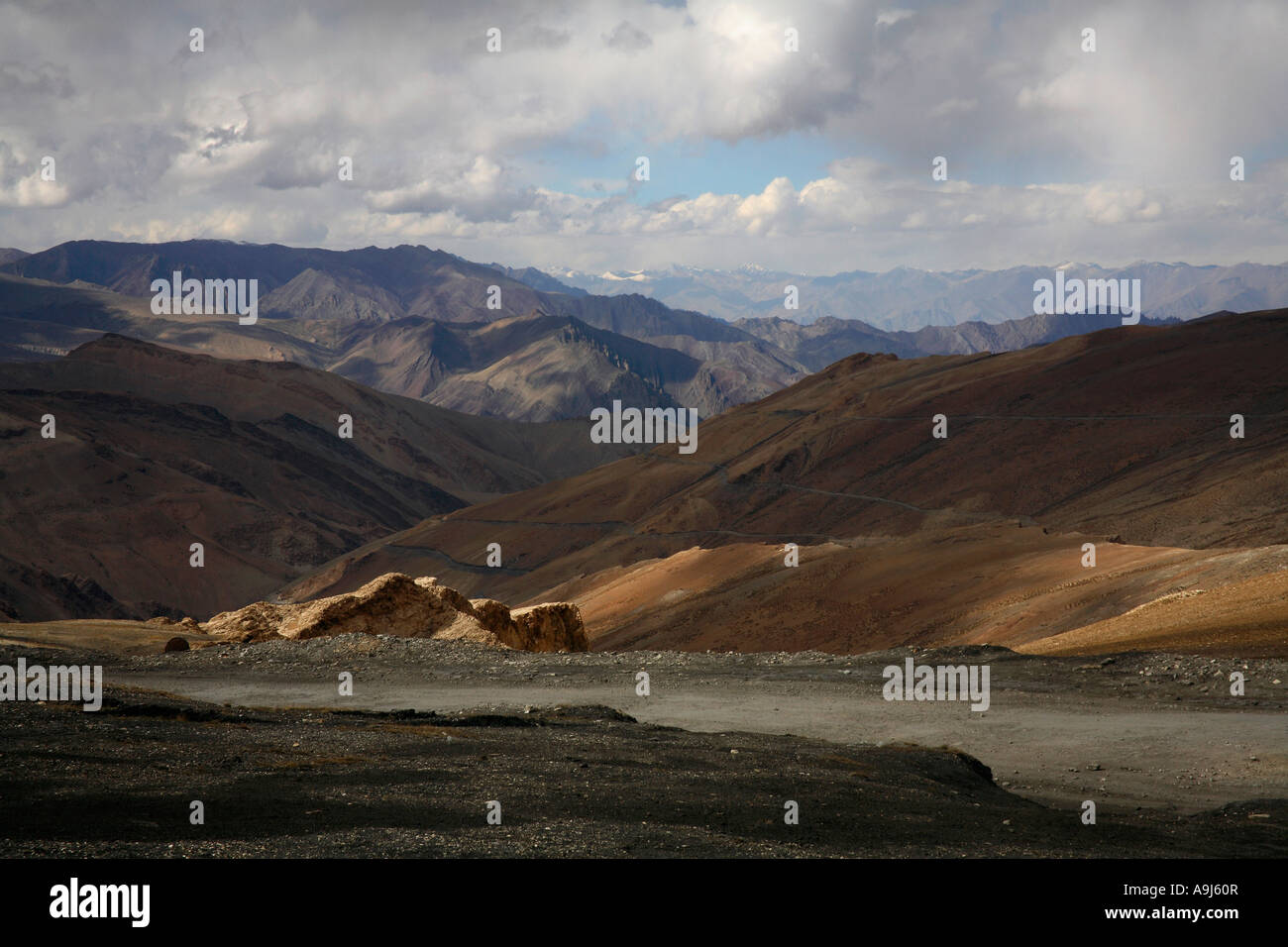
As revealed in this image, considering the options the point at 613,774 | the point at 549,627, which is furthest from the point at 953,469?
the point at 613,774

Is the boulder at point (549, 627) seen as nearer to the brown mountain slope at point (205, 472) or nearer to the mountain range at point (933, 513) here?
the mountain range at point (933, 513)

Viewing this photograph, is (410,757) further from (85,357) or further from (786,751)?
(85,357)

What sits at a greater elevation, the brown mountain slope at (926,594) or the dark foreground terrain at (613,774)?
the brown mountain slope at (926,594)

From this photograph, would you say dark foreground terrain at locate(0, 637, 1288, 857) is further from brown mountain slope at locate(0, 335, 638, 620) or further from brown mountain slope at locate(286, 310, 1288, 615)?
brown mountain slope at locate(0, 335, 638, 620)

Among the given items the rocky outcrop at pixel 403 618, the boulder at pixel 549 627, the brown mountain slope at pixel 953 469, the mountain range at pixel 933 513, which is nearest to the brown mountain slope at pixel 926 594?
the mountain range at pixel 933 513

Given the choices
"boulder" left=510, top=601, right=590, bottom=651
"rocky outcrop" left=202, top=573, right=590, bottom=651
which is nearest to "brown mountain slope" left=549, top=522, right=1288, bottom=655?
"boulder" left=510, top=601, right=590, bottom=651

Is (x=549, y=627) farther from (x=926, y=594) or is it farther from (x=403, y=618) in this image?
(x=926, y=594)

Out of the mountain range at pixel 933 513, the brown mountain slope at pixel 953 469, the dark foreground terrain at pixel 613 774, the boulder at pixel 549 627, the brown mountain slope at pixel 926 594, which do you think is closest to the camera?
the dark foreground terrain at pixel 613 774
